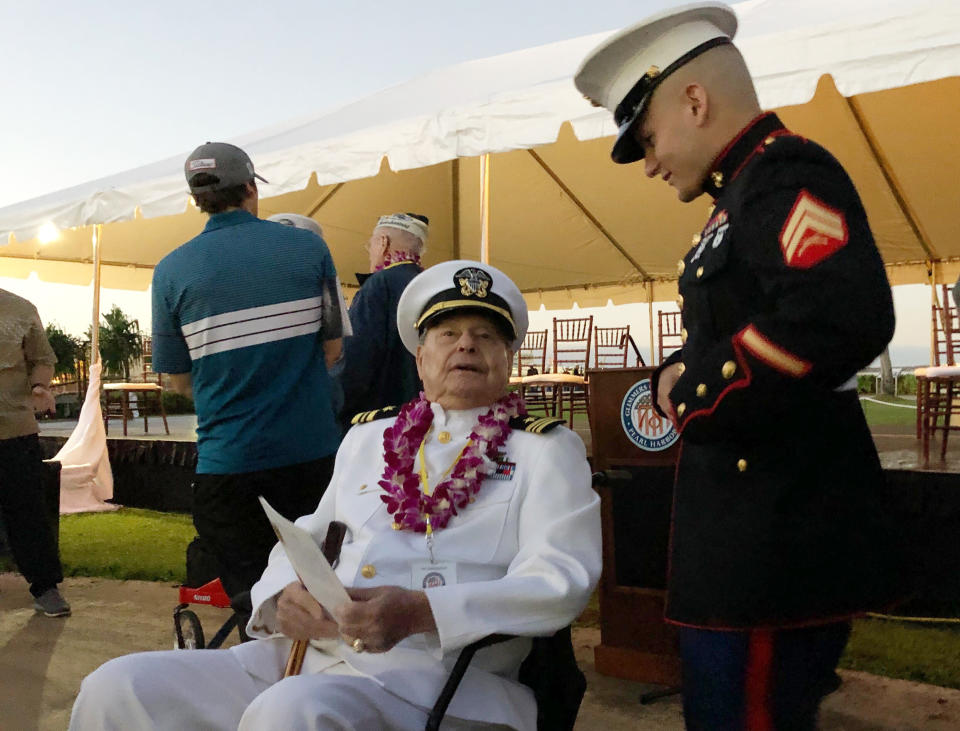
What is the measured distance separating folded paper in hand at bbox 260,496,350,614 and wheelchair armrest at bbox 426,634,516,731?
0.73 ft

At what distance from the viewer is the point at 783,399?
3.64 feet

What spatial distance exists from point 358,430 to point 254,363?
1.86 feet

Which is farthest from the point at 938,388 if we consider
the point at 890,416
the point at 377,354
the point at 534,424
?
the point at 890,416

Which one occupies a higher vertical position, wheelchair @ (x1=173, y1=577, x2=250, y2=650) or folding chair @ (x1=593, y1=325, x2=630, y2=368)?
folding chair @ (x1=593, y1=325, x2=630, y2=368)

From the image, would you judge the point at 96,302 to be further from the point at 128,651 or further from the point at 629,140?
the point at 629,140

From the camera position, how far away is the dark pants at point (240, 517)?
2.38 m

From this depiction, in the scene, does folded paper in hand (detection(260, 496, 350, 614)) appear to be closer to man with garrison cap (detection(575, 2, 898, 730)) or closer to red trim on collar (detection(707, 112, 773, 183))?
man with garrison cap (detection(575, 2, 898, 730))

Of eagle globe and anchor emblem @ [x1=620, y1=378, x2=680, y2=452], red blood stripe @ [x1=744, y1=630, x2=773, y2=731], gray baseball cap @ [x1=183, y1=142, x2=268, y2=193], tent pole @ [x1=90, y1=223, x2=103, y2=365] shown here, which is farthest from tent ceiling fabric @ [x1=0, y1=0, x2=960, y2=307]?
red blood stripe @ [x1=744, y1=630, x2=773, y2=731]

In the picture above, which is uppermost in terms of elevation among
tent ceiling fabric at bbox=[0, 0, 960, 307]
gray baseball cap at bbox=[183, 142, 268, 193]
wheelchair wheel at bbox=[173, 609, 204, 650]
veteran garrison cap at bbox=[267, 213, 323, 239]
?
tent ceiling fabric at bbox=[0, 0, 960, 307]

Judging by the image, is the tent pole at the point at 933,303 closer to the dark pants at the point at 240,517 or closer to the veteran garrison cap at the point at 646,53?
the dark pants at the point at 240,517

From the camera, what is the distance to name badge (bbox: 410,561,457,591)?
1591mm

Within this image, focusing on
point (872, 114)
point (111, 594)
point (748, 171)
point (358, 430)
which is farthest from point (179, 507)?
point (748, 171)

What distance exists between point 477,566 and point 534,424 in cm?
33

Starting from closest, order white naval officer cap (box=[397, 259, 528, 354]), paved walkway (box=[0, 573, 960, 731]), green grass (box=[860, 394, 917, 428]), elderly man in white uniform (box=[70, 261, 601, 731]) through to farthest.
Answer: elderly man in white uniform (box=[70, 261, 601, 731]) < white naval officer cap (box=[397, 259, 528, 354]) < paved walkway (box=[0, 573, 960, 731]) < green grass (box=[860, 394, 917, 428])
